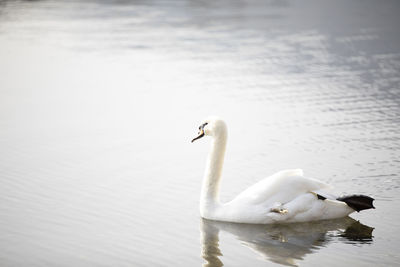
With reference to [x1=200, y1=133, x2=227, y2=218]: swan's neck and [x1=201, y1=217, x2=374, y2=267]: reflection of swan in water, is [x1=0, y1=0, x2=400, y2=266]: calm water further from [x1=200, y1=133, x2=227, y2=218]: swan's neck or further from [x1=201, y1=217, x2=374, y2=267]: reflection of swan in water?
[x1=200, y1=133, x2=227, y2=218]: swan's neck

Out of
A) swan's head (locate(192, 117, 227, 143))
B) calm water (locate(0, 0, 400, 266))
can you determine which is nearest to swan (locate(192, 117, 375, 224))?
calm water (locate(0, 0, 400, 266))

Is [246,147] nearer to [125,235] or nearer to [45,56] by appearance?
[125,235]

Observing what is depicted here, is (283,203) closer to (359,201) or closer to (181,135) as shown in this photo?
(359,201)

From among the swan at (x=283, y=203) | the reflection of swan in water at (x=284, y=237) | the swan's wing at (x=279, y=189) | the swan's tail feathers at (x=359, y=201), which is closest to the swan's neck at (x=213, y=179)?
the swan at (x=283, y=203)

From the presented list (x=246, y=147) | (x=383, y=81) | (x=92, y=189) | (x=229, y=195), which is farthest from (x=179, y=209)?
(x=383, y=81)

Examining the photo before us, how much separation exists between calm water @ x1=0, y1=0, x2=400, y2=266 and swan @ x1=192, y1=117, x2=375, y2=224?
0.40ft

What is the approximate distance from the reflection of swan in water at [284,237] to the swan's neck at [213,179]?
0.16 metres

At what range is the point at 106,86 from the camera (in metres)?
14.2

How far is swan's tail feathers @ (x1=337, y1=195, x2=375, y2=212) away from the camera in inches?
294

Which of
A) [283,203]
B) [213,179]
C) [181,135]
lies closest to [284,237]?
[283,203]

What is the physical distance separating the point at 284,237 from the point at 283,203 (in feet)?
1.44

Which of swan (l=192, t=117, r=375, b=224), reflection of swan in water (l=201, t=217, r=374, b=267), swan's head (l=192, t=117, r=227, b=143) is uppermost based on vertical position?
swan's head (l=192, t=117, r=227, b=143)

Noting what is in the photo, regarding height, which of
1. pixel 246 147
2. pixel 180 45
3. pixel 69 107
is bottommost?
pixel 246 147

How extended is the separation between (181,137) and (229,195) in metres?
2.59
